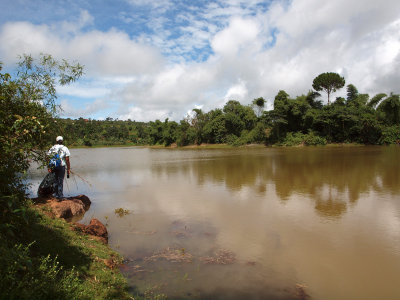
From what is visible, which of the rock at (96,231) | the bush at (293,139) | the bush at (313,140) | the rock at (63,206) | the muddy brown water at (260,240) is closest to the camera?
the muddy brown water at (260,240)

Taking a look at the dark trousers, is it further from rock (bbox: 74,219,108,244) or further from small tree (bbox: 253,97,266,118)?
small tree (bbox: 253,97,266,118)

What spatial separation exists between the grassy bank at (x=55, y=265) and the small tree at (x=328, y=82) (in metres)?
51.6

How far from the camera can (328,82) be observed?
4844 centimetres

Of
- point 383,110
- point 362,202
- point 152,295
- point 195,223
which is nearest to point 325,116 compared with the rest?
point 383,110

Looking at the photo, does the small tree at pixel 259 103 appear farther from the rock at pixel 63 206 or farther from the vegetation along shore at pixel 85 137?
the rock at pixel 63 206

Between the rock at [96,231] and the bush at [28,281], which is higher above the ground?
the bush at [28,281]

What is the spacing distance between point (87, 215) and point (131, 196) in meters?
2.83

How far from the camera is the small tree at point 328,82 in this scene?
47.9 metres

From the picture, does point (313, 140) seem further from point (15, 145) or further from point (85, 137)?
point (85, 137)

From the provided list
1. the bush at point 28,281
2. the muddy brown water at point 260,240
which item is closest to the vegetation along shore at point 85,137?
the bush at point 28,281

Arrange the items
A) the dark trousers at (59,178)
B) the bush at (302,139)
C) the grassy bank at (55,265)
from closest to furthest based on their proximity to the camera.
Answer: the grassy bank at (55,265), the dark trousers at (59,178), the bush at (302,139)

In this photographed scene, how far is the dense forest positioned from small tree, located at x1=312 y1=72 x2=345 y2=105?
2.97ft

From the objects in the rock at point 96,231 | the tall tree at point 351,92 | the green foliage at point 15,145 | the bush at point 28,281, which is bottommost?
the rock at point 96,231

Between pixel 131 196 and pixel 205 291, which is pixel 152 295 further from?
pixel 131 196
